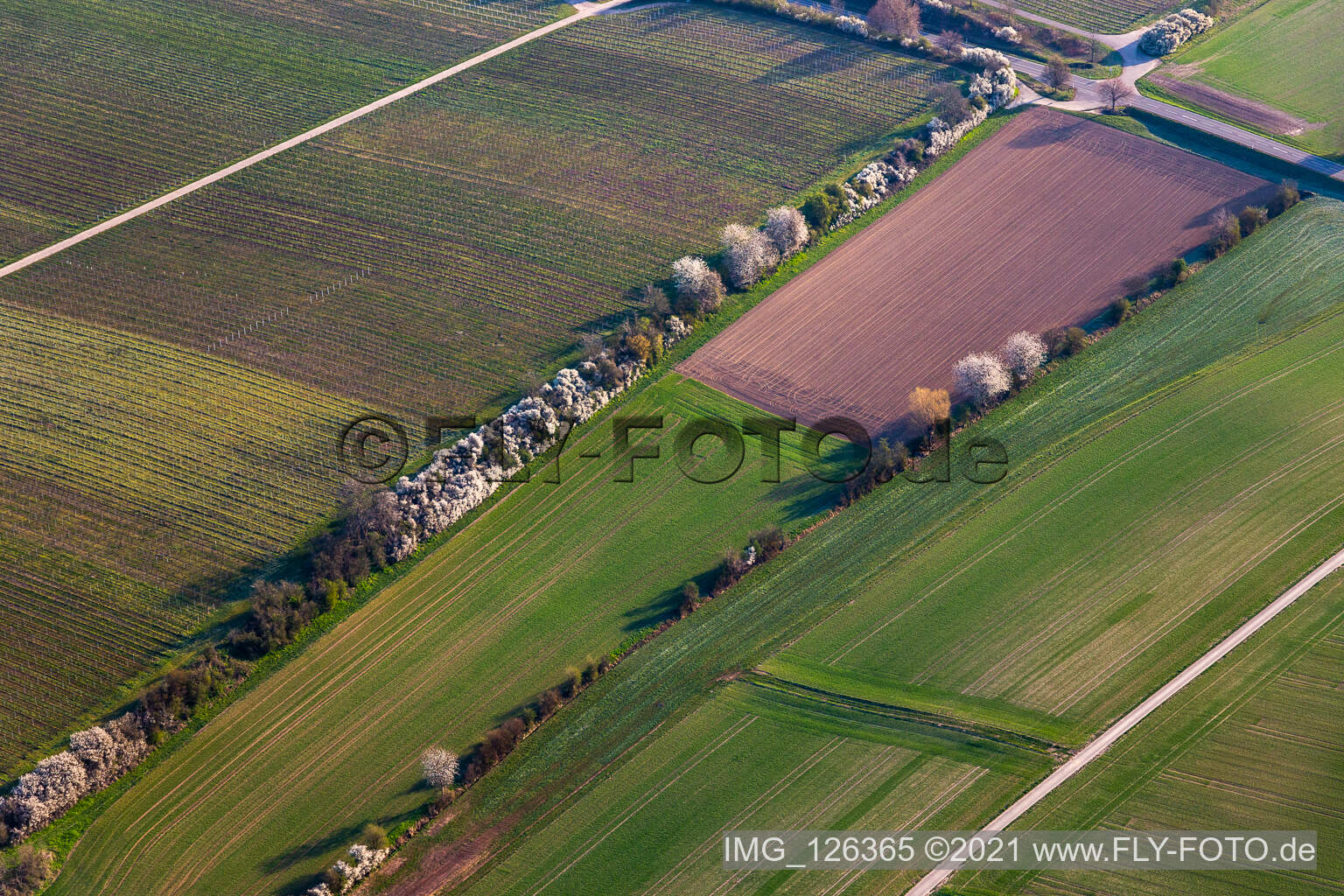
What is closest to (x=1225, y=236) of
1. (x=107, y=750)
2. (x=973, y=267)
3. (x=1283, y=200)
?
(x=1283, y=200)

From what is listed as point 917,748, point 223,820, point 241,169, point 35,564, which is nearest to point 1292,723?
point 917,748

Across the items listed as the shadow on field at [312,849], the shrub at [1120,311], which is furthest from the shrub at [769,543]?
the shrub at [1120,311]

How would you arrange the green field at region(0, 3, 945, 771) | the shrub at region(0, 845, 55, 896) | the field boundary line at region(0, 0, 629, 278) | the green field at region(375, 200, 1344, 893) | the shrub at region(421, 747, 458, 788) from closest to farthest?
the shrub at region(0, 845, 55, 896) → the green field at region(375, 200, 1344, 893) → the shrub at region(421, 747, 458, 788) → the green field at region(0, 3, 945, 771) → the field boundary line at region(0, 0, 629, 278)

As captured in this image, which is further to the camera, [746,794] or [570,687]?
[570,687]

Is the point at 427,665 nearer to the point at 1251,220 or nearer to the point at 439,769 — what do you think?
the point at 439,769

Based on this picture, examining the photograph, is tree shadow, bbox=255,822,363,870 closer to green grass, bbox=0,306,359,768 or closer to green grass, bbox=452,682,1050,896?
green grass, bbox=452,682,1050,896

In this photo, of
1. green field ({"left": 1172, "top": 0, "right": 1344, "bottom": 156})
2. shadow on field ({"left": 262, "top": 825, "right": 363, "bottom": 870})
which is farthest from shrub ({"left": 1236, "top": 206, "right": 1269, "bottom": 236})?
shadow on field ({"left": 262, "top": 825, "right": 363, "bottom": 870})
